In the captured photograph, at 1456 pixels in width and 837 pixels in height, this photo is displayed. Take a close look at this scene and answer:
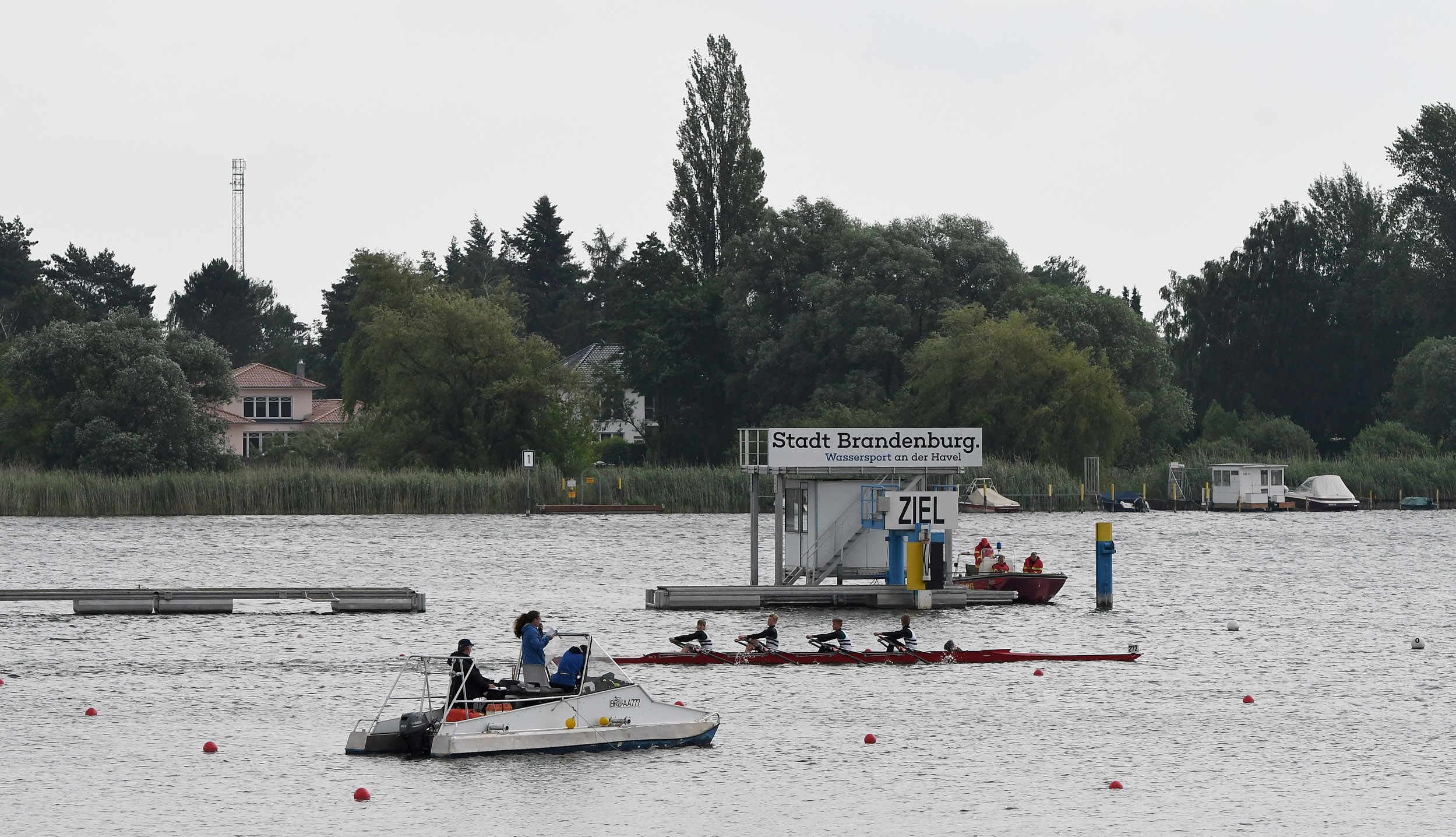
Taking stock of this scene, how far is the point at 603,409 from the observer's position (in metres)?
129

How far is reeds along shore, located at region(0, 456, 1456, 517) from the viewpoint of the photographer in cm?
8650

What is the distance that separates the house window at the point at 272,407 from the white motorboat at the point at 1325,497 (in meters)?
92.2

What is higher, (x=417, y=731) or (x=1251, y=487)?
(x=1251, y=487)

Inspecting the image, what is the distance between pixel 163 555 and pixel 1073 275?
117 meters

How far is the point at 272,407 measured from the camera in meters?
160

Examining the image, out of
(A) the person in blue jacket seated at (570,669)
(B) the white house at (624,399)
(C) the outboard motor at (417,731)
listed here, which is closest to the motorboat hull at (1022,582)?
(A) the person in blue jacket seated at (570,669)

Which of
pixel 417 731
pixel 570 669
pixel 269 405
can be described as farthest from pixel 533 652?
pixel 269 405

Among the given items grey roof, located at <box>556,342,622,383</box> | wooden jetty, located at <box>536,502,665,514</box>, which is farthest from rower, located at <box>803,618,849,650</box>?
grey roof, located at <box>556,342,622,383</box>

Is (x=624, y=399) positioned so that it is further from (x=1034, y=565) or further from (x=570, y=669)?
(x=570, y=669)

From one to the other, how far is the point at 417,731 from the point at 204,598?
69.9 ft

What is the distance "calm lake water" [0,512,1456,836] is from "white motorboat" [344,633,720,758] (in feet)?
1.08

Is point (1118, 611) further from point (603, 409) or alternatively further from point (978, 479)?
point (603, 409)

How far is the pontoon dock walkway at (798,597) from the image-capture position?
1705 inches

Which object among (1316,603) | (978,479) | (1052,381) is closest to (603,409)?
(1052,381)
